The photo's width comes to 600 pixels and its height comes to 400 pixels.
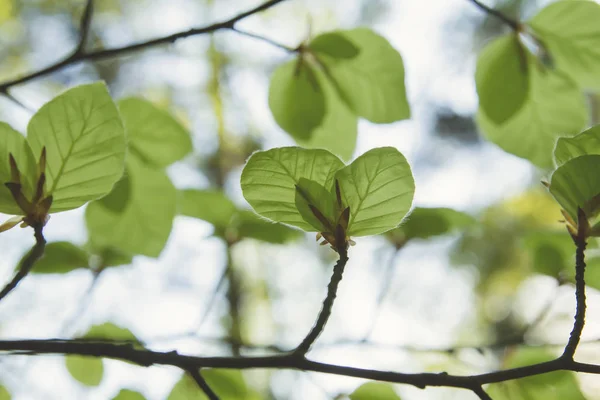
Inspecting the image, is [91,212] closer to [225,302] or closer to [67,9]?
[225,302]

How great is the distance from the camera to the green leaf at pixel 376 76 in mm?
467

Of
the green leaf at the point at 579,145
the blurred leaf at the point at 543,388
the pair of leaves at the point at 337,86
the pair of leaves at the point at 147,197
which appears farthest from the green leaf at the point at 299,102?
the blurred leaf at the point at 543,388

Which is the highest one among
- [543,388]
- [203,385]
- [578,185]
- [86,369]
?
[578,185]

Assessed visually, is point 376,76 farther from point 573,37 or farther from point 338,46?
point 573,37

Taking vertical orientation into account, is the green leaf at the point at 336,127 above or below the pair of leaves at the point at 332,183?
below

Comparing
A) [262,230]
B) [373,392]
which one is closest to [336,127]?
[262,230]

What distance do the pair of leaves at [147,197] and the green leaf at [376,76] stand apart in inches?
6.4

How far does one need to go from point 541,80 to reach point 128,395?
488mm

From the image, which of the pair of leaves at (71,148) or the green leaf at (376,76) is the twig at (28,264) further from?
the green leaf at (376,76)

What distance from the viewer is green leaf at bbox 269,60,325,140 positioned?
0.47 metres

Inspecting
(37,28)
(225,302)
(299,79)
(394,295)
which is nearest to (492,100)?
(299,79)

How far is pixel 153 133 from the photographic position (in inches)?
19.6

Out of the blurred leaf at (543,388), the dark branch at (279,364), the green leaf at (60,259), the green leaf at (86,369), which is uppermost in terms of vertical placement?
the dark branch at (279,364)

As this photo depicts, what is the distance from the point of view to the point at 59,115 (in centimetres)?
34
